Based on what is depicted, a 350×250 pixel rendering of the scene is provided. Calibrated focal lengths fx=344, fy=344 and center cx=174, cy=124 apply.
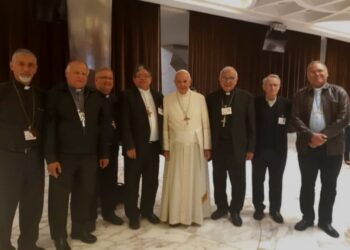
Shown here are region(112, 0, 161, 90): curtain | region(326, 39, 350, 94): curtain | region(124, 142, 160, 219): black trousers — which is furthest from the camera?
region(326, 39, 350, 94): curtain

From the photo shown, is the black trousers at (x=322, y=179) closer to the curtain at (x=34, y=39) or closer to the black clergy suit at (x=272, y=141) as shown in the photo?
the black clergy suit at (x=272, y=141)

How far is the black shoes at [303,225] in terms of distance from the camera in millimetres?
3204

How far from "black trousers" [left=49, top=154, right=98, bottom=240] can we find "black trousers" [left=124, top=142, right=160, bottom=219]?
43cm

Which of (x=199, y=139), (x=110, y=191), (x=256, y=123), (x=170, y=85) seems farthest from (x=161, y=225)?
(x=170, y=85)

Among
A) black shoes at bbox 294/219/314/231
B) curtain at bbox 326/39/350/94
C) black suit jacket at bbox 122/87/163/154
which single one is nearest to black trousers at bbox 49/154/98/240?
black suit jacket at bbox 122/87/163/154

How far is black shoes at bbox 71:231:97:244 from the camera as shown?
9.46ft

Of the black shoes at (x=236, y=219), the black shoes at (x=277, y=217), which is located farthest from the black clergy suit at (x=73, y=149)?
the black shoes at (x=277, y=217)

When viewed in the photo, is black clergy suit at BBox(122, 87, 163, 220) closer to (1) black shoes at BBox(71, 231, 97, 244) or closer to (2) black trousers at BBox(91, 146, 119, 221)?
(2) black trousers at BBox(91, 146, 119, 221)

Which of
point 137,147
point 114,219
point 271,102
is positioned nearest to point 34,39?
point 137,147

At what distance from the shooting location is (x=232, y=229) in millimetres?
3223

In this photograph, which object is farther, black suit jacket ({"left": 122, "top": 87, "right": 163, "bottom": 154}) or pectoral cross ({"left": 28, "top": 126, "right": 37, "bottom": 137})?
black suit jacket ({"left": 122, "top": 87, "right": 163, "bottom": 154})

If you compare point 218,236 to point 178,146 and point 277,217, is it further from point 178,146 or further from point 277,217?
point 178,146

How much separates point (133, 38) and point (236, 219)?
417 centimetres

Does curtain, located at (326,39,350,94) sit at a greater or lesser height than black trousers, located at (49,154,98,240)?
greater
